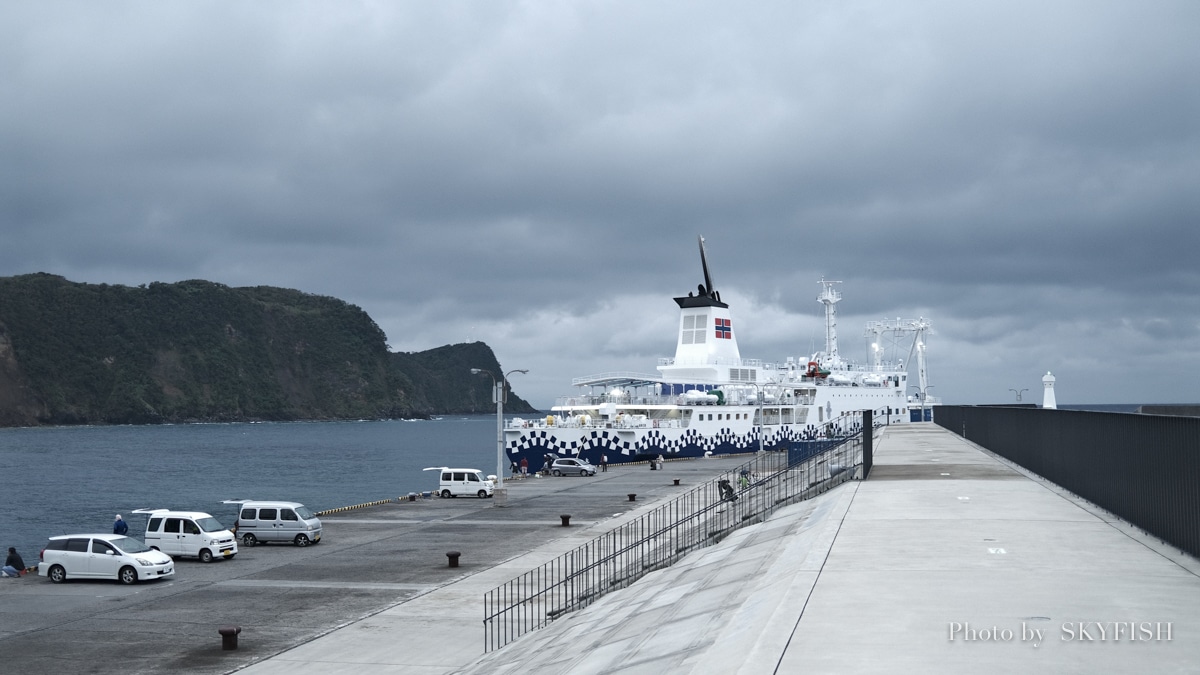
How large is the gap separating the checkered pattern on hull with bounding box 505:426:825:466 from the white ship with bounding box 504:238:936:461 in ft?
0.26

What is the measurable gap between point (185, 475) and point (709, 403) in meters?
54.1

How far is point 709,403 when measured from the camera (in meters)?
89.2

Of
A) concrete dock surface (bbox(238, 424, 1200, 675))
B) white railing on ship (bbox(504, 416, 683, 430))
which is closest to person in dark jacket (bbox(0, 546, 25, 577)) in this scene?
concrete dock surface (bbox(238, 424, 1200, 675))

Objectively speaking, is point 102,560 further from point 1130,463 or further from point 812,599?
point 1130,463

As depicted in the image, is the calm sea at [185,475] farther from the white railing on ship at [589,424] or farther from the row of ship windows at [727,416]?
the row of ship windows at [727,416]

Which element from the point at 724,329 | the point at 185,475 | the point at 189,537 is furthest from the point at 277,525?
the point at 185,475

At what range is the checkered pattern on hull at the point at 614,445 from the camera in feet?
258

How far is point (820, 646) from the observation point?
10.1 metres

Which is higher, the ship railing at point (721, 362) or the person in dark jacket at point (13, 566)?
the ship railing at point (721, 362)

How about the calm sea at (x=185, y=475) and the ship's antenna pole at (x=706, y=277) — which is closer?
the calm sea at (x=185, y=475)

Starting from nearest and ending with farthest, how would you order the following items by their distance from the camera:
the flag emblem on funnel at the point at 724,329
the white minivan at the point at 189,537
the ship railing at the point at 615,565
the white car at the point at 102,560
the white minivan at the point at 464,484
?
1. the ship railing at the point at 615,565
2. the white car at the point at 102,560
3. the white minivan at the point at 189,537
4. the white minivan at the point at 464,484
5. the flag emblem on funnel at the point at 724,329

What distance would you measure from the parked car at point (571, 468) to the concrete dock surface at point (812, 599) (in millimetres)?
32079

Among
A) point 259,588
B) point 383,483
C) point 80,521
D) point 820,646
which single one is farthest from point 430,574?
point 383,483

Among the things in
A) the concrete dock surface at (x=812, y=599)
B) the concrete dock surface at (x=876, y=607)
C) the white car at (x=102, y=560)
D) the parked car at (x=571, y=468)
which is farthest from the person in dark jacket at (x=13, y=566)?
the parked car at (x=571, y=468)
